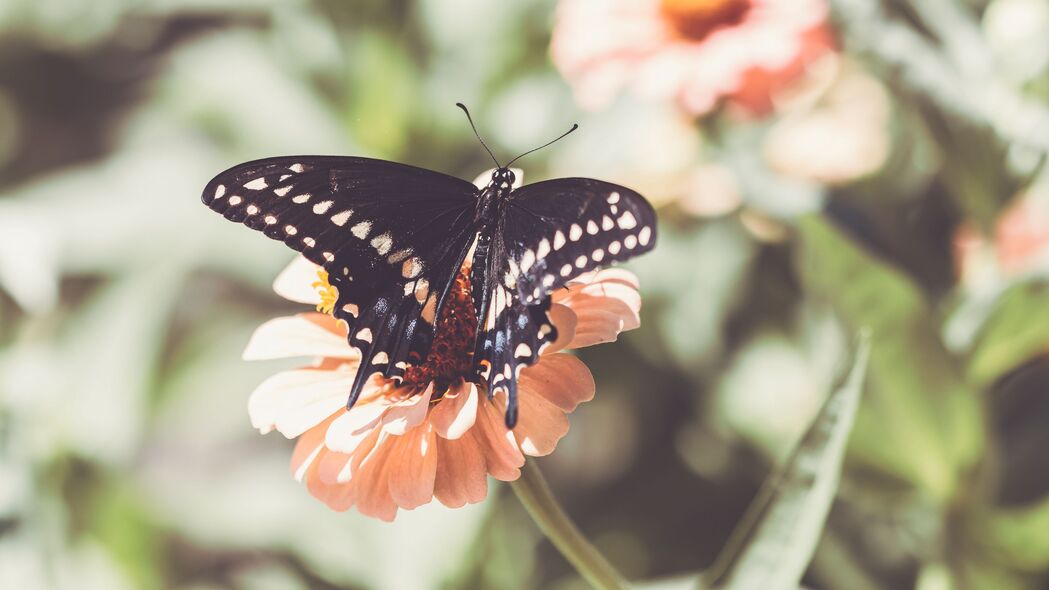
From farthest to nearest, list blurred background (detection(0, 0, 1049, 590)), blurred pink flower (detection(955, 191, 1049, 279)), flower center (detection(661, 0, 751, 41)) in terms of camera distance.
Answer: flower center (detection(661, 0, 751, 41))
blurred pink flower (detection(955, 191, 1049, 279))
blurred background (detection(0, 0, 1049, 590))

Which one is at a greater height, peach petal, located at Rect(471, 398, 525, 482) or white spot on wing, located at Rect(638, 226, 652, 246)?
white spot on wing, located at Rect(638, 226, 652, 246)

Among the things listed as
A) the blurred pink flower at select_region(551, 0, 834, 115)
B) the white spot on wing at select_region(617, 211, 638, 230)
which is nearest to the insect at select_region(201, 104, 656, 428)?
the white spot on wing at select_region(617, 211, 638, 230)

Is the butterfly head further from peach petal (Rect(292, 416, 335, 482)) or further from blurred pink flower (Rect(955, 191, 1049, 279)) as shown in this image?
blurred pink flower (Rect(955, 191, 1049, 279))

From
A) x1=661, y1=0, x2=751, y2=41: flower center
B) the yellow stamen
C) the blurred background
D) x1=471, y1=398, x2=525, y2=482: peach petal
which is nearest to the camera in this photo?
x1=471, y1=398, x2=525, y2=482: peach petal

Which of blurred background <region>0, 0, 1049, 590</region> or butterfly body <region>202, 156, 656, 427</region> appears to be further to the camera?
blurred background <region>0, 0, 1049, 590</region>

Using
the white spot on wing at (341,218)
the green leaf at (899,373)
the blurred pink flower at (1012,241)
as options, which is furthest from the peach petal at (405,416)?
the blurred pink flower at (1012,241)

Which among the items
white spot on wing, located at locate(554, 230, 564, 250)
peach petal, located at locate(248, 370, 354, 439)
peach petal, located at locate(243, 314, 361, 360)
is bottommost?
peach petal, located at locate(248, 370, 354, 439)

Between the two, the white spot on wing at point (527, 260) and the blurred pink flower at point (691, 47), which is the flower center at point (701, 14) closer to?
the blurred pink flower at point (691, 47)
